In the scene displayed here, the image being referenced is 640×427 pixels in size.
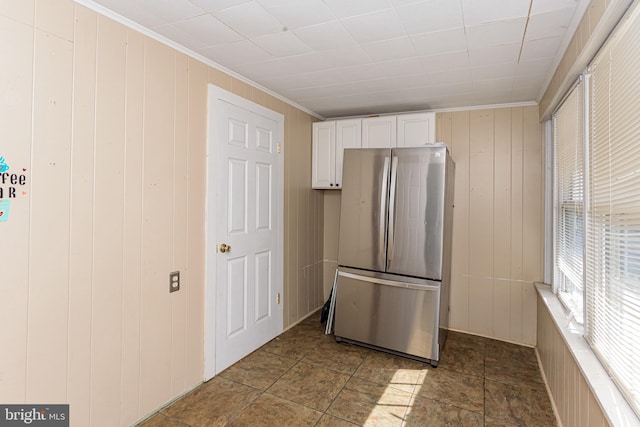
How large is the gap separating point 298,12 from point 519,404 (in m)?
2.80

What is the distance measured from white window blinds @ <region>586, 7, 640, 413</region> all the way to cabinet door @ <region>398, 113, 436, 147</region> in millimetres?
1538

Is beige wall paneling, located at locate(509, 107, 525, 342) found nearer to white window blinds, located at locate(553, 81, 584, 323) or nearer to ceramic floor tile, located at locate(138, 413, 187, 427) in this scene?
white window blinds, located at locate(553, 81, 584, 323)

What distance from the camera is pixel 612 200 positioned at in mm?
1463

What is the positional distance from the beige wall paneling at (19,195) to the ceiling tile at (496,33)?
221 cm

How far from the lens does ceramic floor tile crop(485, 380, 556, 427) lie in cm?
210

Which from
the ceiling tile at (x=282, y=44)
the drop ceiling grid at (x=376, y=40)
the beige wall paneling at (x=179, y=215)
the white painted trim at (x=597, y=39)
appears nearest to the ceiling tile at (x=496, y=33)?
the drop ceiling grid at (x=376, y=40)

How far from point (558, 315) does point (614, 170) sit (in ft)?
4.01

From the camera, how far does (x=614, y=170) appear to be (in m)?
1.44

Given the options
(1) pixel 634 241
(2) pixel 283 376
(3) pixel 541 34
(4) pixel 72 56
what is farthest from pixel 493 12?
(2) pixel 283 376

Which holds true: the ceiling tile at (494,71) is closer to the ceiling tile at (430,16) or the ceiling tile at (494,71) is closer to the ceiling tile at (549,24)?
the ceiling tile at (549,24)

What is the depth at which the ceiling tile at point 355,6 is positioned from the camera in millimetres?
1663

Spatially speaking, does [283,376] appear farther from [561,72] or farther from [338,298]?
[561,72]

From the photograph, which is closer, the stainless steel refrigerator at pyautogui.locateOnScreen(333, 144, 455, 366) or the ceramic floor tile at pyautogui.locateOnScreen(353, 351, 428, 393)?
the ceramic floor tile at pyautogui.locateOnScreen(353, 351, 428, 393)

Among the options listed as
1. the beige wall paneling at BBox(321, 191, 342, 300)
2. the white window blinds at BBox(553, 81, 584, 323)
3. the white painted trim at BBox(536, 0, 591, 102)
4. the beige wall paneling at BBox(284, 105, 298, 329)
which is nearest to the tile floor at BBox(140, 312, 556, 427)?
the beige wall paneling at BBox(284, 105, 298, 329)
